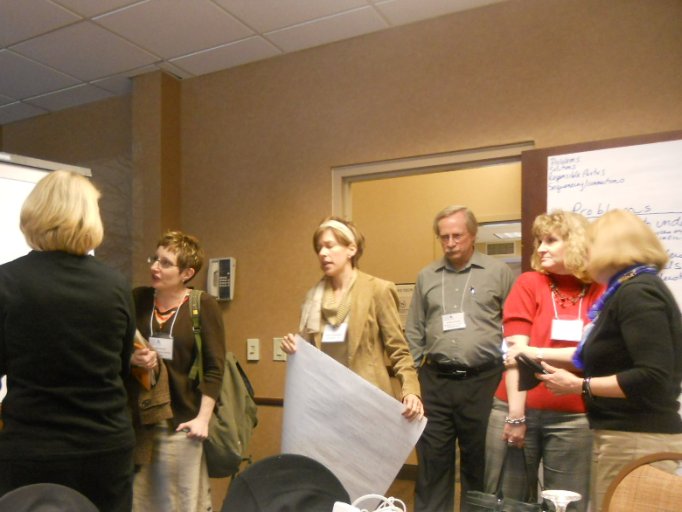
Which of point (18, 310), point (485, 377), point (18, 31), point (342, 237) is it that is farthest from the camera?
point (18, 31)

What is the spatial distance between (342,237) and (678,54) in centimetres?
166

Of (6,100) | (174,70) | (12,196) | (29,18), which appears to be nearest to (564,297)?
(12,196)

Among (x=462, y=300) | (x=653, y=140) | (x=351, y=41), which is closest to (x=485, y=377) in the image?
(x=462, y=300)

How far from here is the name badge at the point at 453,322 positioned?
7.92 ft

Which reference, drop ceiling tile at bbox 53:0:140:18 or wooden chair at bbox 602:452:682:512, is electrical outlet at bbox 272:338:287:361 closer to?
drop ceiling tile at bbox 53:0:140:18

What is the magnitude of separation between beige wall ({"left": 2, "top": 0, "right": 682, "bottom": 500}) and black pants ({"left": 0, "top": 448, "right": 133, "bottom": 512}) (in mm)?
1752

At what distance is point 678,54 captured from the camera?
2416 millimetres

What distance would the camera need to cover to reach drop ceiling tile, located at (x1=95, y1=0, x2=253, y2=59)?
9.34ft

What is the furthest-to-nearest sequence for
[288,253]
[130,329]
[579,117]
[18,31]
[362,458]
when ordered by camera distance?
[288,253], [18,31], [579,117], [362,458], [130,329]

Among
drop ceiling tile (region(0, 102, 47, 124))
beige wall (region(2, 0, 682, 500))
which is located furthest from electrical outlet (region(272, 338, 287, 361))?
drop ceiling tile (region(0, 102, 47, 124))

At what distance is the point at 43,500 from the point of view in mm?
1033

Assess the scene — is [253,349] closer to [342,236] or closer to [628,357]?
[342,236]

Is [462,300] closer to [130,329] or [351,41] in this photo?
[130,329]

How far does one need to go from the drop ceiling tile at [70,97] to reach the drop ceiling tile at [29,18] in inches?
26.5
